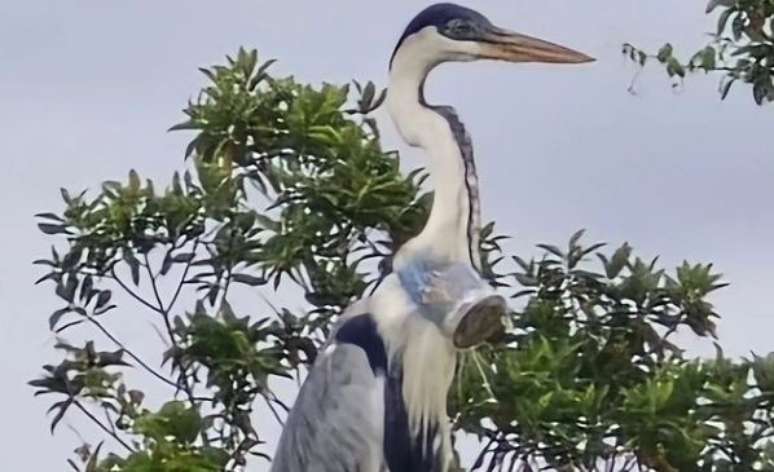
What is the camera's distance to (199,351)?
18.0 feet

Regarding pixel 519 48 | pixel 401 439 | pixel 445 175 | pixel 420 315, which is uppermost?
pixel 519 48

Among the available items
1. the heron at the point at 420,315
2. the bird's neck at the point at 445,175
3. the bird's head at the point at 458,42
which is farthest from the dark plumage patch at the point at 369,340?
the bird's head at the point at 458,42

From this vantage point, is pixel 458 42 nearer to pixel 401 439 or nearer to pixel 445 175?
pixel 445 175

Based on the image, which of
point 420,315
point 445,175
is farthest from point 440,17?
point 420,315

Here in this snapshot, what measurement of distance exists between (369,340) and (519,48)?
0.59 m

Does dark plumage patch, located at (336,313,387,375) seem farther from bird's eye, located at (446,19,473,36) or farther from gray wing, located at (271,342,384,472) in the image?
bird's eye, located at (446,19,473,36)

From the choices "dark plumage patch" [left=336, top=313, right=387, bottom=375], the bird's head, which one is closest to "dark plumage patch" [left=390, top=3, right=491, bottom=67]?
the bird's head

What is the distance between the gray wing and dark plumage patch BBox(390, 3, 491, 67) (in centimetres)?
56

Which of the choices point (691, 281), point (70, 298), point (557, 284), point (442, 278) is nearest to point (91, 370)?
point (70, 298)

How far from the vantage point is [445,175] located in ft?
11.7

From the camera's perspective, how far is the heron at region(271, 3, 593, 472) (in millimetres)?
3539

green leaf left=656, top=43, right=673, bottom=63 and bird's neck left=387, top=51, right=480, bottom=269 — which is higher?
green leaf left=656, top=43, right=673, bottom=63

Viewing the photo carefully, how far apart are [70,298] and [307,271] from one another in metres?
0.70

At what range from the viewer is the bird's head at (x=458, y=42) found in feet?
12.1
